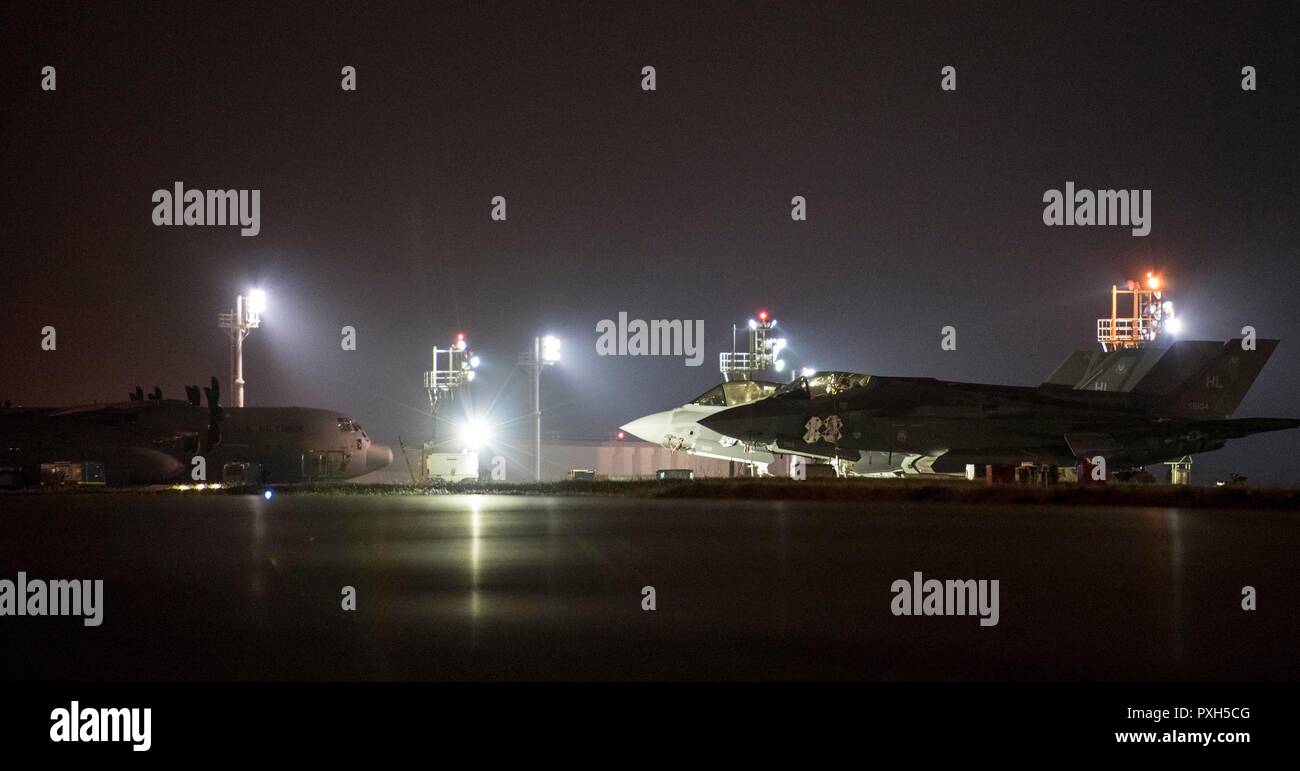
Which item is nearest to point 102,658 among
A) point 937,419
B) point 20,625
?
point 20,625

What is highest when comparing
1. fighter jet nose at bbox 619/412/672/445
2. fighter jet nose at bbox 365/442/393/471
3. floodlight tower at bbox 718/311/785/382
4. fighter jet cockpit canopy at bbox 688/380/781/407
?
floodlight tower at bbox 718/311/785/382

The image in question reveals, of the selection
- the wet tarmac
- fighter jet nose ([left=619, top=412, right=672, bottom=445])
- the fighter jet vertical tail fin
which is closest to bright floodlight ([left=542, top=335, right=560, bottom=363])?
fighter jet nose ([left=619, top=412, right=672, bottom=445])

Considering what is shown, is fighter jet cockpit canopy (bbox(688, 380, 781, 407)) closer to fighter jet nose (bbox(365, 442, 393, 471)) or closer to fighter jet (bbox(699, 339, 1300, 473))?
fighter jet (bbox(699, 339, 1300, 473))

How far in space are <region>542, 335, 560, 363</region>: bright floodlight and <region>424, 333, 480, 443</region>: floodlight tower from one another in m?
19.6

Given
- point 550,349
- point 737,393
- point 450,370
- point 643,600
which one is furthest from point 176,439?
point 450,370

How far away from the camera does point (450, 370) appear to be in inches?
3401

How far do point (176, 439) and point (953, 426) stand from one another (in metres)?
26.1

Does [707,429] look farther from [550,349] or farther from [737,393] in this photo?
[550,349]

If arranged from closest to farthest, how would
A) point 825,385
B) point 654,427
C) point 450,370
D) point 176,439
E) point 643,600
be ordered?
1. point 643,600
2. point 825,385
3. point 654,427
4. point 176,439
5. point 450,370

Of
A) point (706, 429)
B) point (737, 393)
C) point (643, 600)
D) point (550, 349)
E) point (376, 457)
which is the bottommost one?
point (376, 457)

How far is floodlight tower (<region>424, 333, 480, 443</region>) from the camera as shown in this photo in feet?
283

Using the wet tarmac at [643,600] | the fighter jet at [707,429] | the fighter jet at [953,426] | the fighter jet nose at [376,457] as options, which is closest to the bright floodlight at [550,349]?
the fighter jet nose at [376,457]
